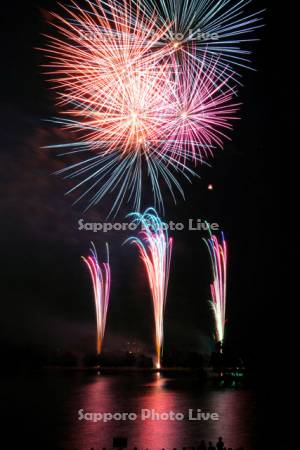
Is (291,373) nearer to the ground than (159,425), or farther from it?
farther from it

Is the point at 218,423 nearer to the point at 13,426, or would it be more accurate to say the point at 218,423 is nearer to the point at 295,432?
the point at 295,432

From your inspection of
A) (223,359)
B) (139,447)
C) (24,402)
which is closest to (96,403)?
(24,402)

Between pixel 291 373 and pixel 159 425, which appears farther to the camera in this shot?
pixel 291 373

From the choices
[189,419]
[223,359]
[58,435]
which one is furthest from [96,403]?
[223,359]

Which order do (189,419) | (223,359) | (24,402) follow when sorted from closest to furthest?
(189,419)
(24,402)
(223,359)

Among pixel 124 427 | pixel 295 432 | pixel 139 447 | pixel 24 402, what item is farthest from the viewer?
pixel 24 402

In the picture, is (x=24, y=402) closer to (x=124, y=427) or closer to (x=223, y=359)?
(x=124, y=427)

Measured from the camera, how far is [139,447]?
14.5 metres

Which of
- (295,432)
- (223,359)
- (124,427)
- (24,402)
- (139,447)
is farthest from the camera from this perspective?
(223,359)

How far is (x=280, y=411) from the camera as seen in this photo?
20953 mm

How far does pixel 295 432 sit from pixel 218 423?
11.7ft

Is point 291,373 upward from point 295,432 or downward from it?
upward

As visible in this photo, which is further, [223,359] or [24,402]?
[223,359]

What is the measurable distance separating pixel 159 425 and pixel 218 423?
2.38 meters
